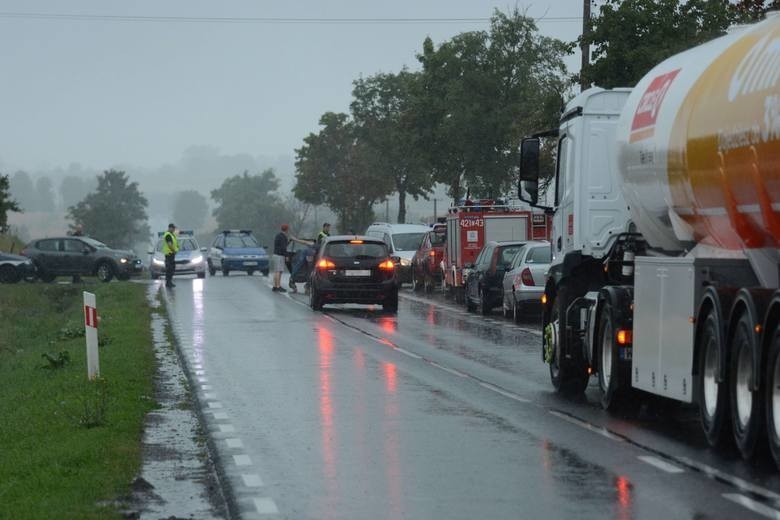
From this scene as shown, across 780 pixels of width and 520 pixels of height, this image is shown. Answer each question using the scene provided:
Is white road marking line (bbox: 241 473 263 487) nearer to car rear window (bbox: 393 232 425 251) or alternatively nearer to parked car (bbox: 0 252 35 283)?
car rear window (bbox: 393 232 425 251)

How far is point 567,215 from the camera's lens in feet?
61.1

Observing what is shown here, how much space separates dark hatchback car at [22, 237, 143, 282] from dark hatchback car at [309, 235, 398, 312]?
74.9ft

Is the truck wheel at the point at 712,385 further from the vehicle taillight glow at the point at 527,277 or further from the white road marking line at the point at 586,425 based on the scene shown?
the vehicle taillight glow at the point at 527,277

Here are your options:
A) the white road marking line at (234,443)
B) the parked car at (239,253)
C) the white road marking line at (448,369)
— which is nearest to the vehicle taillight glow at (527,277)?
the white road marking line at (448,369)

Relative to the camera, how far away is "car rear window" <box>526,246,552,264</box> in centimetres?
3192

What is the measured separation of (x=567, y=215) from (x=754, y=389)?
7.21 meters

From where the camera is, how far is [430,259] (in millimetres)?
46594

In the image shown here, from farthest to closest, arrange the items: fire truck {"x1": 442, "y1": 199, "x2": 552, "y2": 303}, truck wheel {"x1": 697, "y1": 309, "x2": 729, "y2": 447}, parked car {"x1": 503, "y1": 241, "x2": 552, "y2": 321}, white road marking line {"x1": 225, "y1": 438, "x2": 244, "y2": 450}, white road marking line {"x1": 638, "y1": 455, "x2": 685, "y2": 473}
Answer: fire truck {"x1": 442, "y1": 199, "x2": 552, "y2": 303} < parked car {"x1": 503, "y1": 241, "x2": 552, "y2": 321} < white road marking line {"x1": 225, "y1": 438, "x2": 244, "y2": 450} < truck wheel {"x1": 697, "y1": 309, "x2": 729, "y2": 447} < white road marking line {"x1": 638, "y1": 455, "x2": 685, "y2": 473}

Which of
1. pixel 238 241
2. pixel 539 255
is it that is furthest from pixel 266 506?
pixel 238 241

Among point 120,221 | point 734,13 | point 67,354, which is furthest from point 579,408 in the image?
point 120,221

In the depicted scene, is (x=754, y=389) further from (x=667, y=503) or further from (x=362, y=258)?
(x=362, y=258)

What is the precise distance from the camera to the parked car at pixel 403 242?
166 ft

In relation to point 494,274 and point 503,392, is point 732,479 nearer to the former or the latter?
point 503,392

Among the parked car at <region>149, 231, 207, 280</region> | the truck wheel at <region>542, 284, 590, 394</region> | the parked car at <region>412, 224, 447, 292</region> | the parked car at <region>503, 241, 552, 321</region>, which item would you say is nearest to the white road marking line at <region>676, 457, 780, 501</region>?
the truck wheel at <region>542, 284, 590, 394</region>
